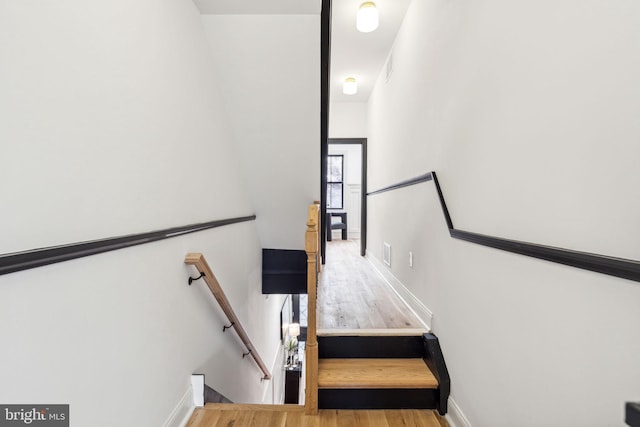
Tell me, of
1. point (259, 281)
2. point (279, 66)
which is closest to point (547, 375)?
point (279, 66)

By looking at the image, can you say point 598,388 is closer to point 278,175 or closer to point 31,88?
point 31,88

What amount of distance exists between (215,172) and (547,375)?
2053mm

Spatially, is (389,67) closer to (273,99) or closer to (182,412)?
(273,99)

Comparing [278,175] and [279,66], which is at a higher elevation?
[279,66]

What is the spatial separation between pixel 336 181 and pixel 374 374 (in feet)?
21.3

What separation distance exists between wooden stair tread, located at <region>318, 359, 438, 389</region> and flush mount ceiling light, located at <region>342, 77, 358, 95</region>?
355 cm

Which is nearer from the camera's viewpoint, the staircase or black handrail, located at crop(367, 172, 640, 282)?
black handrail, located at crop(367, 172, 640, 282)

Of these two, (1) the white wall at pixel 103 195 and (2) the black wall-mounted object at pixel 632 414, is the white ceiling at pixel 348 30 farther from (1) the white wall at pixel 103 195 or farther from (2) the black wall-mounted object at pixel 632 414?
(2) the black wall-mounted object at pixel 632 414

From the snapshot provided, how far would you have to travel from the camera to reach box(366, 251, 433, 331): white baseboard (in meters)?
2.08

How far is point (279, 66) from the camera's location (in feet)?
7.02

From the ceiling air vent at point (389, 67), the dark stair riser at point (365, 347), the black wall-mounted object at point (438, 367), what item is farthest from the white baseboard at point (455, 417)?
the ceiling air vent at point (389, 67)

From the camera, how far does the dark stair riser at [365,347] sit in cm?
204

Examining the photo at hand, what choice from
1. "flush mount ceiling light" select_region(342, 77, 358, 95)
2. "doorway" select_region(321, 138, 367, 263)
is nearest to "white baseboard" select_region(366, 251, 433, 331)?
"flush mount ceiling light" select_region(342, 77, 358, 95)

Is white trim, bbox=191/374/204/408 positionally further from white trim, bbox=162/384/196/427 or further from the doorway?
the doorway
